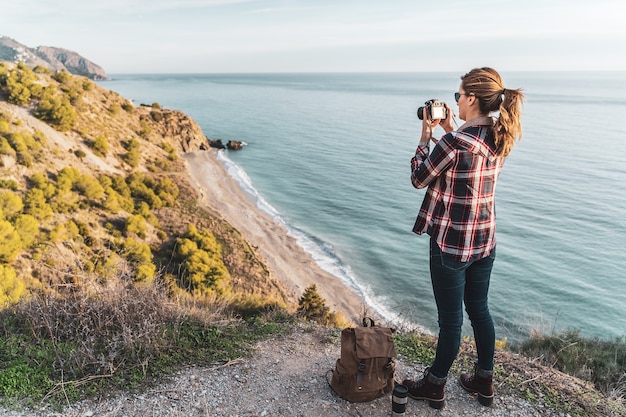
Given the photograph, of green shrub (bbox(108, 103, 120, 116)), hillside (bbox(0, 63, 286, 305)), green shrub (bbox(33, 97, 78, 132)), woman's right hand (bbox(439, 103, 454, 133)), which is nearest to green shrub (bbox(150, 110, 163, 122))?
green shrub (bbox(108, 103, 120, 116))

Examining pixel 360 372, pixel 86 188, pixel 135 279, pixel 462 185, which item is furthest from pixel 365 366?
pixel 86 188

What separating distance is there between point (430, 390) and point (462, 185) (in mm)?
1979

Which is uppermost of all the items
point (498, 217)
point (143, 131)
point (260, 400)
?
point (143, 131)

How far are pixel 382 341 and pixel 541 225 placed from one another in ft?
90.5

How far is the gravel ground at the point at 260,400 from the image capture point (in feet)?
12.6

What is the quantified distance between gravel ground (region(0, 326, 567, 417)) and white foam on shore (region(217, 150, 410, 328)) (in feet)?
27.8

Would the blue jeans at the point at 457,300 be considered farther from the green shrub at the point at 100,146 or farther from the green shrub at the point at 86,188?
the green shrub at the point at 100,146

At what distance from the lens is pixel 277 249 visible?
2352cm

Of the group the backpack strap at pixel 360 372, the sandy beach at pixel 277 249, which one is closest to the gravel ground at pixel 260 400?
the backpack strap at pixel 360 372

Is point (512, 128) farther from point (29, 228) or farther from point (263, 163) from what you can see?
point (263, 163)

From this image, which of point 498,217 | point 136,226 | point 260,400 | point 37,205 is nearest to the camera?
point 260,400

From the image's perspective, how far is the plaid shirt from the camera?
3.02m

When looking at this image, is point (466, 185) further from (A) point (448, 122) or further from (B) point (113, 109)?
(B) point (113, 109)

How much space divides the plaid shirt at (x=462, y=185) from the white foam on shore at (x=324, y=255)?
388 inches
